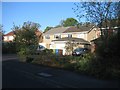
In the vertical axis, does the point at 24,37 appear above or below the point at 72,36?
below

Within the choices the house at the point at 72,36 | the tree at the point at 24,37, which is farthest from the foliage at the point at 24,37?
the house at the point at 72,36

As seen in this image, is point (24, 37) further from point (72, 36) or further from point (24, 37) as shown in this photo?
point (72, 36)

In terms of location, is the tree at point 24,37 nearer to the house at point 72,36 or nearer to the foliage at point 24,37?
the foliage at point 24,37

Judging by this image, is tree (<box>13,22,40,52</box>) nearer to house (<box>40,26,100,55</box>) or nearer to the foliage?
the foliage

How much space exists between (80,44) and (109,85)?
36.2 m

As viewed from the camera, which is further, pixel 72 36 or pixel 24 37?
pixel 72 36

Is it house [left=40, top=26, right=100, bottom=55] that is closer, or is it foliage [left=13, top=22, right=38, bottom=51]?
foliage [left=13, top=22, right=38, bottom=51]

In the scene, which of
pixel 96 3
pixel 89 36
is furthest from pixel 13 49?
pixel 96 3

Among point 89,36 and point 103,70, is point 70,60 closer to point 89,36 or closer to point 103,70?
point 103,70

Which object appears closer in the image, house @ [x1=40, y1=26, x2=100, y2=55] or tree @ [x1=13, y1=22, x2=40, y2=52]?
tree @ [x1=13, y1=22, x2=40, y2=52]

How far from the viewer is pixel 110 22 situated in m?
25.8

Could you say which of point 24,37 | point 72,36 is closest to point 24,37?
point 24,37

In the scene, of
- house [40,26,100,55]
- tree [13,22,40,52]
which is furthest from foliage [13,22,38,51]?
house [40,26,100,55]

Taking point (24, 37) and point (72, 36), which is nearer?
point (24, 37)
